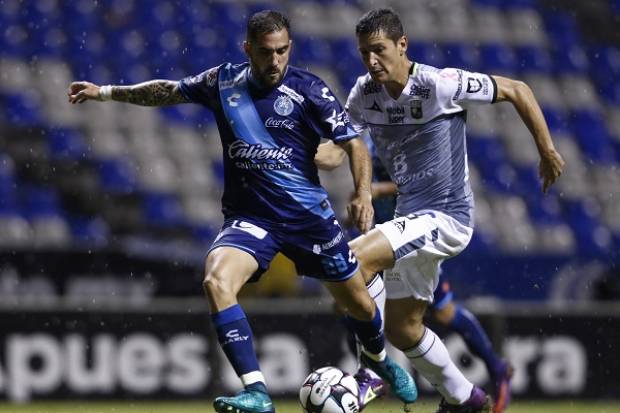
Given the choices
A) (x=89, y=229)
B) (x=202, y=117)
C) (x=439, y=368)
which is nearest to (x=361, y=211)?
(x=439, y=368)

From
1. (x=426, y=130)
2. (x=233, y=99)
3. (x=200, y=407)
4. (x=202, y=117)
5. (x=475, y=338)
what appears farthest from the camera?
(x=202, y=117)

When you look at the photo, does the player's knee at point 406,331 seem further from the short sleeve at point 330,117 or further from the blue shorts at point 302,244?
the short sleeve at point 330,117

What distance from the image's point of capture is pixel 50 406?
11336 millimetres

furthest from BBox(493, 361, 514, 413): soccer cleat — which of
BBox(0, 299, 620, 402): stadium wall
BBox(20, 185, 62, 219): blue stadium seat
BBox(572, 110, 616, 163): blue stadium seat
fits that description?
BBox(572, 110, 616, 163): blue stadium seat

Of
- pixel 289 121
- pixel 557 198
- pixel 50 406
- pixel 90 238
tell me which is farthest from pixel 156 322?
pixel 557 198

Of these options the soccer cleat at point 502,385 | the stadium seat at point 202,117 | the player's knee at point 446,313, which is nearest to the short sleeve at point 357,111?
the player's knee at point 446,313

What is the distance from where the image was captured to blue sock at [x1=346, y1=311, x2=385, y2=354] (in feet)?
24.5

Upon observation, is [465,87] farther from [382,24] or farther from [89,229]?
[89,229]

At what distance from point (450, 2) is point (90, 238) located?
24.2 feet

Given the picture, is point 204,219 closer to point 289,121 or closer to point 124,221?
point 124,221

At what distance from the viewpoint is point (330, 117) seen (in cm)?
696

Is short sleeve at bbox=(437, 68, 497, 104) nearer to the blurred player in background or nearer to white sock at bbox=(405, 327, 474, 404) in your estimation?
white sock at bbox=(405, 327, 474, 404)

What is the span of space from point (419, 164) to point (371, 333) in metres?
1.12

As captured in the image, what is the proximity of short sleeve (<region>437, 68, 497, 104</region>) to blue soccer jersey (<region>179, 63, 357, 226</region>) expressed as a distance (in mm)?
873
